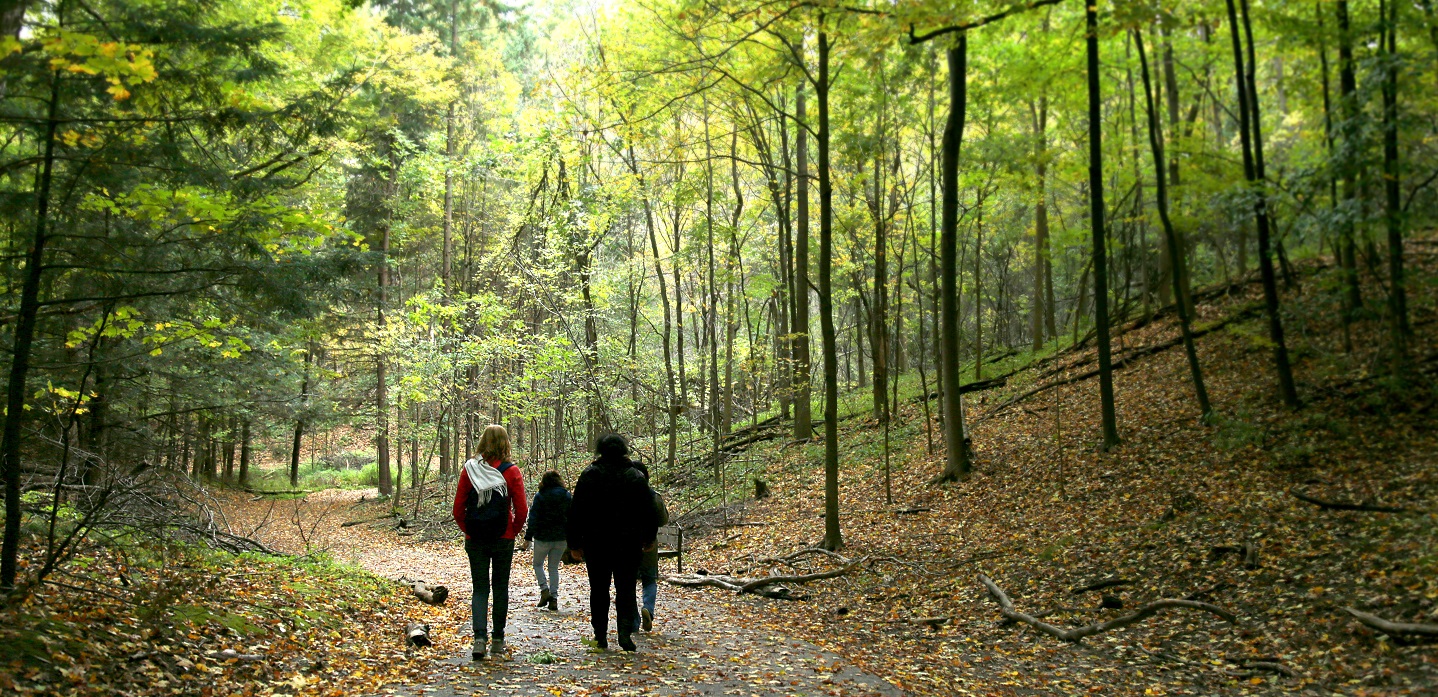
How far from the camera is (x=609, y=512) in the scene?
626cm

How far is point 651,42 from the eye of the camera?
628 inches

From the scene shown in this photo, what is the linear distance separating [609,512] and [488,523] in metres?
0.99

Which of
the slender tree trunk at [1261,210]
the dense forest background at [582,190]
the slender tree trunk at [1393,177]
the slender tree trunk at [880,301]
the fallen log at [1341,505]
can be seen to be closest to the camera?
the dense forest background at [582,190]

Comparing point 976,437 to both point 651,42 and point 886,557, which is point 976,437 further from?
point 651,42

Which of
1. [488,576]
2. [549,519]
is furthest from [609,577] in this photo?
[549,519]

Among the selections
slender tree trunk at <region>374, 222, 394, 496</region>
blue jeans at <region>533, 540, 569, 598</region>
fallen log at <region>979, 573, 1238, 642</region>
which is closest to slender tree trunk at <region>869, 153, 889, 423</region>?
fallen log at <region>979, 573, 1238, 642</region>

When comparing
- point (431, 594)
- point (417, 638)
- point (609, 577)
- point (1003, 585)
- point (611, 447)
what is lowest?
point (1003, 585)

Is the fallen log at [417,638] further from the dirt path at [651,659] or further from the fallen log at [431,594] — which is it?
the fallen log at [431,594]

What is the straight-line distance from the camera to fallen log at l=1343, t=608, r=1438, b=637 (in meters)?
5.73

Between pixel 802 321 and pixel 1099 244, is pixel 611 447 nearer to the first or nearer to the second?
pixel 1099 244

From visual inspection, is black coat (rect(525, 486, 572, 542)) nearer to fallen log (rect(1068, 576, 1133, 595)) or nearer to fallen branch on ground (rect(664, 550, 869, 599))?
fallen branch on ground (rect(664, 550, 869, 599))

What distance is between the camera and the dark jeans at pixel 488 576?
240 inches

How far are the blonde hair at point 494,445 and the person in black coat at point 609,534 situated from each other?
0.75 meters

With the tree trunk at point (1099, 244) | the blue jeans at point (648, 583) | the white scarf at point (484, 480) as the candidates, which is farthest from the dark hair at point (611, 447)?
the tree trunk at point (1099, 244)
